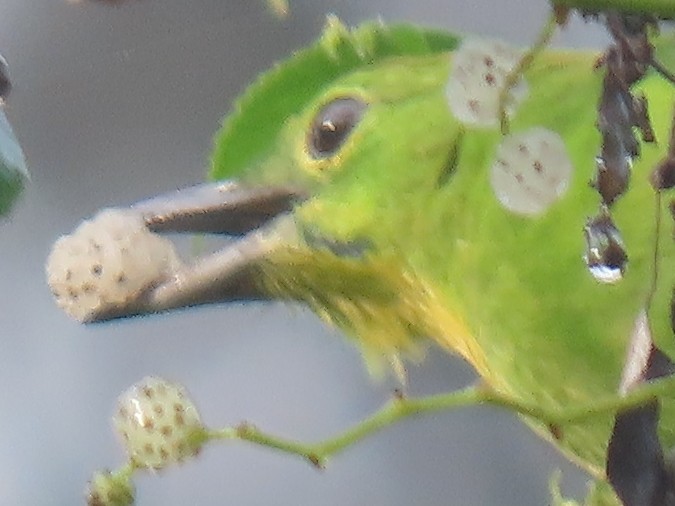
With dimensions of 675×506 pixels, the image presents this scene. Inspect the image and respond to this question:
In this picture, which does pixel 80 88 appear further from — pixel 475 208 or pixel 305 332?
pixel 475 208

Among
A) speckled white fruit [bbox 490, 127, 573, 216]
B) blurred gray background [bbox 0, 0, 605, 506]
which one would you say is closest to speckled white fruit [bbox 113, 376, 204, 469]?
speckled white fruit [bbox 490, 127, 573, 216]

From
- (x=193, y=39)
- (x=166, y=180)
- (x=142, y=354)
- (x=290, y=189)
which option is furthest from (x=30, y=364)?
(x=290, y=189)

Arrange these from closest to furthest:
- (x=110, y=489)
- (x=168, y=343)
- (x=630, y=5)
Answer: (x=630, y=5) < (x=110, y=489) < (x=168, y=343)

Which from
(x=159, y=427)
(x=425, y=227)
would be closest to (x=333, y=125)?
(x=425, y=227)

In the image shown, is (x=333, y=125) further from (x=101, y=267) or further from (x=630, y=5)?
(x=630, y=5)

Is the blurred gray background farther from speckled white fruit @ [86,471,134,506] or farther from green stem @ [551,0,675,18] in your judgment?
green stem @ [551,0,675,18]
